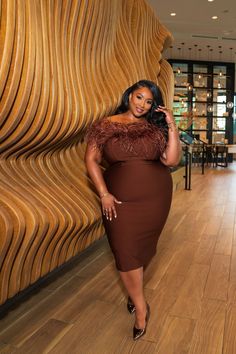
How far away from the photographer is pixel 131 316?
264 cm

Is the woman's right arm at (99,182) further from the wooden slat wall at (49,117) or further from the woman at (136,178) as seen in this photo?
the wooden slat wall at (49,117)

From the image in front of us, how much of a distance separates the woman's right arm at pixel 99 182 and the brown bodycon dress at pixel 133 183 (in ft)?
0.13

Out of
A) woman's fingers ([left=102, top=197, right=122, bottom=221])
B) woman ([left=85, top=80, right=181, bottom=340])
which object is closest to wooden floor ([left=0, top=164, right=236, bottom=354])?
woman ([left=85, top=80, right=181, bottom=340])

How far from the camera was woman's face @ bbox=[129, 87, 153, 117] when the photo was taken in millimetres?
2412

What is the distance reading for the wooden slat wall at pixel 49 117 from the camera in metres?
2.05

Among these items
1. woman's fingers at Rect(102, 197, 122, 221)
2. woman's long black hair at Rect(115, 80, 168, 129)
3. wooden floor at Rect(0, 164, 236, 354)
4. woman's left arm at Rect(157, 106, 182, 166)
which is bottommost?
wooden floor at Rect(0, 164, 236, 354)

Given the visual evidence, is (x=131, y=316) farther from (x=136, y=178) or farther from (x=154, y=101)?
(x=154, y=101)

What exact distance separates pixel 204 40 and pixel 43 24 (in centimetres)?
1424

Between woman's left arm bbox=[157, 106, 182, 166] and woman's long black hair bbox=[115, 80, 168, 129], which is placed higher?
woman's long black hair bbox=[115, 80, 168, 129]

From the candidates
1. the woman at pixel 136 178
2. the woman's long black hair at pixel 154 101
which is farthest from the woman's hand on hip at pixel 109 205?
the woman's long black hair at pixel 154 101

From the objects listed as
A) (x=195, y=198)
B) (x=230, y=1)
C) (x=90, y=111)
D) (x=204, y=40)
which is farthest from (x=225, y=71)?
(x=90, y=111)

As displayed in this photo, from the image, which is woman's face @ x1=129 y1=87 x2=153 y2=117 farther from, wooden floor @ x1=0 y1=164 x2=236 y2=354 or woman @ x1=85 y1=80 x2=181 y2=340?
wooden floor @ x1=0 y1=164 x2=236 y2=354

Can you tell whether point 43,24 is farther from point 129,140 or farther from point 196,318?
point 196,318

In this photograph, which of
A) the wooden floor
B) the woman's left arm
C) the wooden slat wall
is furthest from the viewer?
the woman's left arm
